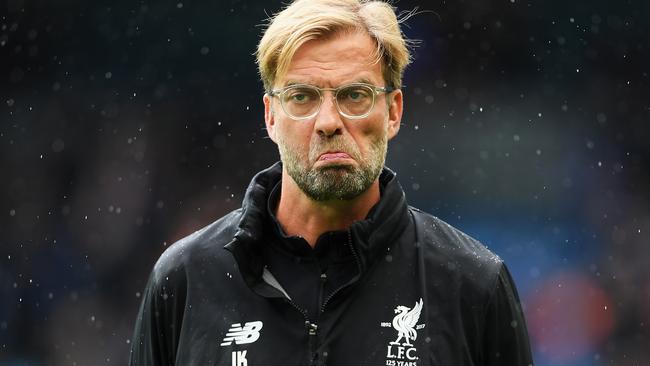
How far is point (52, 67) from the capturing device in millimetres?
8977

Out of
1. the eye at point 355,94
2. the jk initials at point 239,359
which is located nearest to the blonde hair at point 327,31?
the eye at point 355,94

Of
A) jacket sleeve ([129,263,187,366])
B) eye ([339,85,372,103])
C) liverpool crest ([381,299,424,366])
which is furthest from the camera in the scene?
jacket sleeve ([129,263,187,366])

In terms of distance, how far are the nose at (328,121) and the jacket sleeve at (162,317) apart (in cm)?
60

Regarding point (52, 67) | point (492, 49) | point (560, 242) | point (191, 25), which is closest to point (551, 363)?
point (560, 242)

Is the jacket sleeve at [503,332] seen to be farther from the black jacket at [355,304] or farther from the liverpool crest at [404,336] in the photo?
the liverpool crest at [404,336]

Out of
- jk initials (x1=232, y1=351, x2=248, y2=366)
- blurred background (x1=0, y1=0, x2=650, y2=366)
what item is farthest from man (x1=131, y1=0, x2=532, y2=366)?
blurred background (x1=0, y1=0, x2=650, y2=366)

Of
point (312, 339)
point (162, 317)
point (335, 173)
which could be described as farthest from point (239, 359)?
point (335, 173)

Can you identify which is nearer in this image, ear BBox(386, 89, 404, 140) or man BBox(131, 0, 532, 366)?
man BBox(131, 0, 532, 366)

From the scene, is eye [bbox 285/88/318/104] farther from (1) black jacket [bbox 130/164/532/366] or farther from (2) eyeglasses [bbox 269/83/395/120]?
(1) black jacket [bbox 130/164/532/366]

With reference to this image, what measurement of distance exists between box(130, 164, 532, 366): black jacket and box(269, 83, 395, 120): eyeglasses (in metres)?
0.26

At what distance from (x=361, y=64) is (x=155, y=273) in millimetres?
853

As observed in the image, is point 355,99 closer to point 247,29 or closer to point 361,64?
point 361,64

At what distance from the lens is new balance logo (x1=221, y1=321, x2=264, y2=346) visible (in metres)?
2.85

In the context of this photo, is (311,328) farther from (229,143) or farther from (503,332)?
(229,143)
